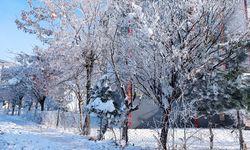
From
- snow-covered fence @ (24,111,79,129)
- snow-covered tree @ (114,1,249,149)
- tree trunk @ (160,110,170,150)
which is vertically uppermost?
snow-covered tree @ (114,1,249,149)

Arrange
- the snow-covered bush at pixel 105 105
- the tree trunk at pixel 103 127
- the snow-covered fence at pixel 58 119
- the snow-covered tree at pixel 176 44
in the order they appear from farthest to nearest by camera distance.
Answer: the snow-covered fence at pixel 58 119 < the snow-covered bush at pixel 105 105 < the tree trunk at pixel 103 127 < the snow-covered tree at pixel 176 44

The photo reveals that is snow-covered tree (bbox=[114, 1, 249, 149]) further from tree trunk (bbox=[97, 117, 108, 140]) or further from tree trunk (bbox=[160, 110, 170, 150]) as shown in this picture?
tree trunk (bbox=[97, 117, 108, 140])

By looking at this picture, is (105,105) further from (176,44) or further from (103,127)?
(176,44)

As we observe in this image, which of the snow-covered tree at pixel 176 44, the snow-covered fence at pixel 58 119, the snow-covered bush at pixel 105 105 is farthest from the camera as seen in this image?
the snow-covered fence at pixel 58 119

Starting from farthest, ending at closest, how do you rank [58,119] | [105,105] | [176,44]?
[58,119] < [105,105] < [176,44]

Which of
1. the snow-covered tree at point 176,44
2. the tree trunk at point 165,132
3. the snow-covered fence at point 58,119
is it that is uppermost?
the snow-covered tree at point 176,44

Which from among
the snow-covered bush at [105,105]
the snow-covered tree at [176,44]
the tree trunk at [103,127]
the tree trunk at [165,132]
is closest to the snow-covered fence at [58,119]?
the tree trunk at [103,127]

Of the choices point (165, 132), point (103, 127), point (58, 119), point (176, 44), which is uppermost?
point (176, 44)

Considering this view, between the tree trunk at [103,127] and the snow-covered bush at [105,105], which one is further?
the snow-covered bush at [105,105]

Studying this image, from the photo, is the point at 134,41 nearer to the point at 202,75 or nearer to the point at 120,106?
the point at 202,75

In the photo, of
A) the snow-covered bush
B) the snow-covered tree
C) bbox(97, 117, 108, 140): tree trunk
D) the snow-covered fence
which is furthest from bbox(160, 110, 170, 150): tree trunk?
the snow-covered fence

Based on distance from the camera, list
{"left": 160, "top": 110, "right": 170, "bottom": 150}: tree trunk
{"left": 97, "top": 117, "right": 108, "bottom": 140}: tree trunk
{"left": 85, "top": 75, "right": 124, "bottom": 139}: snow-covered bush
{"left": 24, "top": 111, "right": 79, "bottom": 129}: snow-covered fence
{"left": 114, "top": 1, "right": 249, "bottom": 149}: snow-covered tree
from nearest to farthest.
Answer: {"left": 114, "top": 1, "right": 249, "bottom": 149}: snow-covered tree
{"left": 160, "top": 110, "right": 170, "bottom": 150}: tree trunk
{"left": 97, "top": 117, "right": 108, "bottom": 140}: tree trunk
{"left": 85, "top": 75, "right": 124, "bottom": 139}: snow-covered bush
{"left": 24, "top": 111, "right": 79, "bottom": 129}: snow-covered fence

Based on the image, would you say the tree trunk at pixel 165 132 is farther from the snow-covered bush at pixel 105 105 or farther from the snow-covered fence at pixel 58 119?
the snow-covered fence at pixel 58 119

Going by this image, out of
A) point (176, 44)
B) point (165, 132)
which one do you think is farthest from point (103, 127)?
point (176, 44)
